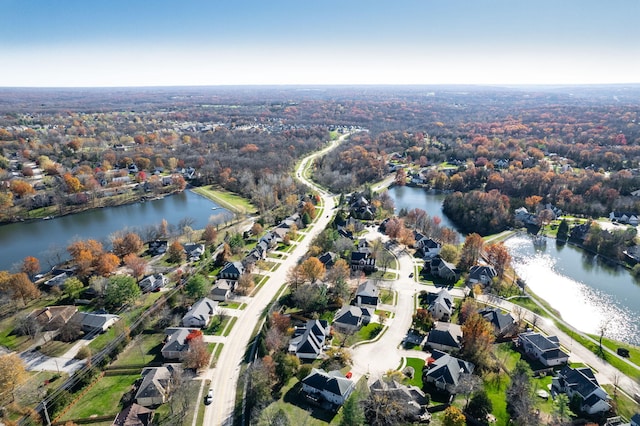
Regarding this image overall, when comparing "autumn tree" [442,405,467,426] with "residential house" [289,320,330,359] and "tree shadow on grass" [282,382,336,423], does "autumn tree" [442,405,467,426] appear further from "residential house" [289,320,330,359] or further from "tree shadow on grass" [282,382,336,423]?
"residential house" [289,320,330,359]

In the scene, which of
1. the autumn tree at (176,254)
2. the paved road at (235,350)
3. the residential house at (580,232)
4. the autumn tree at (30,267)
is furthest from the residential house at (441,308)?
the autumn tree at (30,267)

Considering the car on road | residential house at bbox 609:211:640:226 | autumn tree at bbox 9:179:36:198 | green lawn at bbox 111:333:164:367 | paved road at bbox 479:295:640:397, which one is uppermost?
autumn tree at bbox 9:179:36:198

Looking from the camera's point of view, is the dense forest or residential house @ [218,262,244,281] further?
the dense forest

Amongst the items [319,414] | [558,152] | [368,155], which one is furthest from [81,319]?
[558,152]

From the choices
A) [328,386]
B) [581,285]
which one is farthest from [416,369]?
[581,285]

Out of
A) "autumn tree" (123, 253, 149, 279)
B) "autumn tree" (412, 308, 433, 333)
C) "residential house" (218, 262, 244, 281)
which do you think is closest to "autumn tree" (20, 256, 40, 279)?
"autumn tree" (123, 253, 149, 279)

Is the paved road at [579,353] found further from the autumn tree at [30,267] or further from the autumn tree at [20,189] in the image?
the autumn tree at [20,189]

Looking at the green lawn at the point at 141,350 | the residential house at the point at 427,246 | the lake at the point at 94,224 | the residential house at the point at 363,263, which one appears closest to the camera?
the green lawn at the point at 141,350

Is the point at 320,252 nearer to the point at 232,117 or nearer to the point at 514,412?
the point at 514,412
